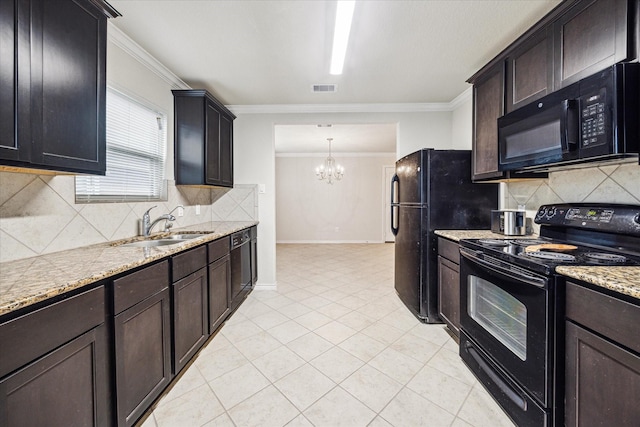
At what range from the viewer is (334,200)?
23.6ft

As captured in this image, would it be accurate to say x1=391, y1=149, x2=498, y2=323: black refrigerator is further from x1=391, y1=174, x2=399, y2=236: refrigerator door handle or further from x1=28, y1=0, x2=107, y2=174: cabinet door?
x1=28, y1=0, x2=107, y2=174: cabinet door

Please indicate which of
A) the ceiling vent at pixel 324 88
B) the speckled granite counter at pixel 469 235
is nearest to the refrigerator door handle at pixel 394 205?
the speckled granite counter at pixel 469 235

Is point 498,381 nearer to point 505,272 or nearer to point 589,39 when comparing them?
point 505,272

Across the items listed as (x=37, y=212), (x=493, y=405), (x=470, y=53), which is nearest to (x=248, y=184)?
(x=37, y=212)

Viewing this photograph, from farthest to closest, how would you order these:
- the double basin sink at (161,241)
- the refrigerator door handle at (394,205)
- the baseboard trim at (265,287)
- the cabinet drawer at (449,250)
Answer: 1. the baseboard trim at (265,287)
2. the refrigerator door handle at (394,205)
3. the cabinet drawer at (449,250)
4. the double basin sink at (161,241)

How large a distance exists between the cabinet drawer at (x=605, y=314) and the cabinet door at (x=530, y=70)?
4.06ft

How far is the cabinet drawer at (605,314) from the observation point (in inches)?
35.3

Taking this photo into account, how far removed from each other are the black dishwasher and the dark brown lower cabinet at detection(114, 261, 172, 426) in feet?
3.36

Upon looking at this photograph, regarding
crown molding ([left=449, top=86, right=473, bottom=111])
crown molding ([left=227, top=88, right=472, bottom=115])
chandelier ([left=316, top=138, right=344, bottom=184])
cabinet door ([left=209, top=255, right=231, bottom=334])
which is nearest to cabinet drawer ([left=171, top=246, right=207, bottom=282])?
cabinet door ([left=209, top=255, right=231, bottom=334])

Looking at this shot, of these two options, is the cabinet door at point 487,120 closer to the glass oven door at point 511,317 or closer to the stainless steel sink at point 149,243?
the glass oven door at point 511,317

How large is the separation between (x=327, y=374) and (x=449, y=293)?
1203 millimetres

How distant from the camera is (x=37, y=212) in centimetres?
143

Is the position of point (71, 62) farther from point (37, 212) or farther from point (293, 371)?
point (293, 371)

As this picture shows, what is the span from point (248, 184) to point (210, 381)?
235cm
